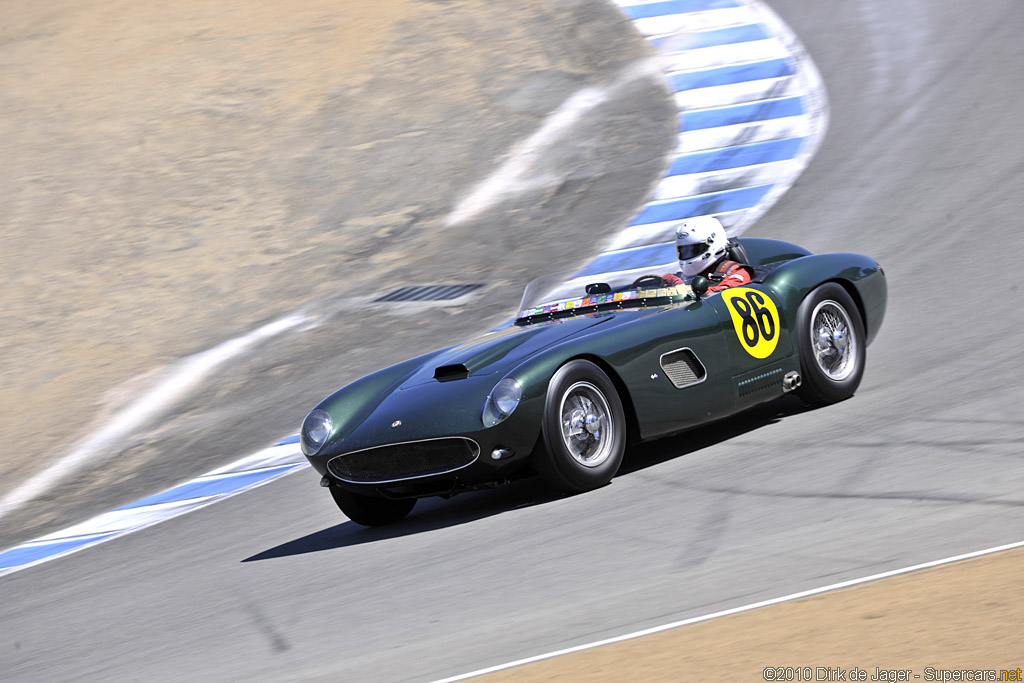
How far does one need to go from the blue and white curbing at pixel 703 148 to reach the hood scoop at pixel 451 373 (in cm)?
163

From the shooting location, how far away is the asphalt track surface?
14.7 feet

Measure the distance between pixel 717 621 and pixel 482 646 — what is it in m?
0.78

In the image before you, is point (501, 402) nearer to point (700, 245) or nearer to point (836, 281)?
point (700, 245)

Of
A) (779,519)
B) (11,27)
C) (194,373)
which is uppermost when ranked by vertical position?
(11,27)

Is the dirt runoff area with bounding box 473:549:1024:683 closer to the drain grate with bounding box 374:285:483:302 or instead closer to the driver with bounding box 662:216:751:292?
the driver with bounding box 662:216:751:292

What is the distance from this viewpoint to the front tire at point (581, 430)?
6000 mm

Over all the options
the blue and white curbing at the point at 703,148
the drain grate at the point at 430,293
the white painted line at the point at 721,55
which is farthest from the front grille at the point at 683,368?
the white painted line at the point at 721,55

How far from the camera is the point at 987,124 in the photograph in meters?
13.5

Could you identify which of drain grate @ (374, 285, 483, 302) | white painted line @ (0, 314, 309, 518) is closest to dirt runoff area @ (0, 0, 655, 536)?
white painted line @ (0, 314, 309, 518)

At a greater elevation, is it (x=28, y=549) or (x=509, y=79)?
(x=509, y=79)

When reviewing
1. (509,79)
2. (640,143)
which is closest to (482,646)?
(640,143)

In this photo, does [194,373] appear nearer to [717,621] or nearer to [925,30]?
[717,621]

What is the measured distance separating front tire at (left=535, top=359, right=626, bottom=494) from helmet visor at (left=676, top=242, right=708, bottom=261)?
5.14 ft

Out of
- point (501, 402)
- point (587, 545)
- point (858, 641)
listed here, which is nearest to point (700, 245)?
point (501, 402)
